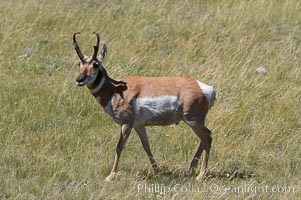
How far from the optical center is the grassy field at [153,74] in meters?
8.19

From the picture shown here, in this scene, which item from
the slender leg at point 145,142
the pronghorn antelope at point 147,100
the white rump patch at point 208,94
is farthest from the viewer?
Result: the slender leg at point 145,142

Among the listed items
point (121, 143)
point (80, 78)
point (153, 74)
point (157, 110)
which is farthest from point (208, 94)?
point (153, 74)

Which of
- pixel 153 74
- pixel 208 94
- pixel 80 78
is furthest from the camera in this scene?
pixel 153 74

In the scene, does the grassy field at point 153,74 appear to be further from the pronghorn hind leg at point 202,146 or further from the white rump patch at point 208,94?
the white rump patch at point 208,94

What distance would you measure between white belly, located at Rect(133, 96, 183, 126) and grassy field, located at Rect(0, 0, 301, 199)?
1.96 feet

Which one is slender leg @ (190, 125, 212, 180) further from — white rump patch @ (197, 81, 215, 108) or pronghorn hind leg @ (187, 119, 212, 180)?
white rump patch @ (197, 81, 215, 108)

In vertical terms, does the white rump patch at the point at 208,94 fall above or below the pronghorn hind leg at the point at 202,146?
above

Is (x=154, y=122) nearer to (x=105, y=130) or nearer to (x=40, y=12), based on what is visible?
(x=105, y=130)

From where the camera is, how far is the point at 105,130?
973cm

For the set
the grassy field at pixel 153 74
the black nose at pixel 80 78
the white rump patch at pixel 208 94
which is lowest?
the grassy field at pixel 153 74

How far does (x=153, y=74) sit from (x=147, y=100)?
141 inches

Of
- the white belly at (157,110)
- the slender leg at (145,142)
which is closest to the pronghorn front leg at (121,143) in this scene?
the white belly at (157,110)

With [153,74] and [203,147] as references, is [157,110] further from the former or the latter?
[153,74]

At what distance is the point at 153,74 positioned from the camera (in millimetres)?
11836
